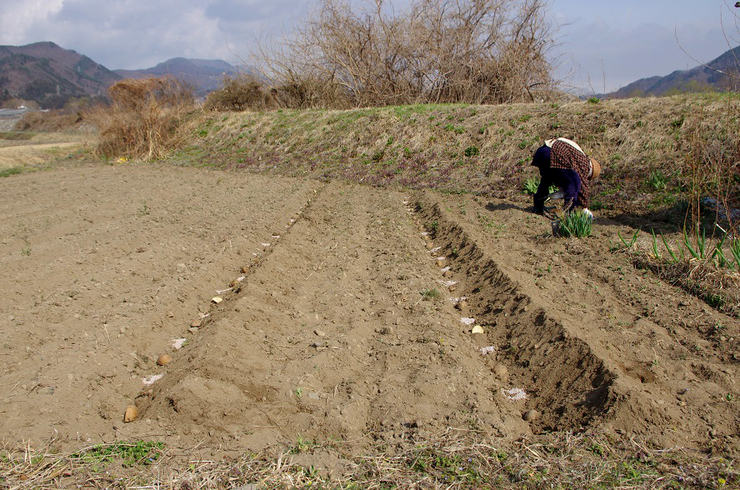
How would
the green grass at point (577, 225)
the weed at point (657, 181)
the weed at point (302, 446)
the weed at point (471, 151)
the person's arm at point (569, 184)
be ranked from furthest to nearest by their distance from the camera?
1. the weed at point (471, 151)
2. the weed at point (657, 181)
3. the person's arm at point (569, 184)
4. the green grass at point (577, 225)
5. the weed at point (302, 446)

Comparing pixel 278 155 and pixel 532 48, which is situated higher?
pixel 532 48

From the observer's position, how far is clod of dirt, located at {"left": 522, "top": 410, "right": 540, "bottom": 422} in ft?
10.3

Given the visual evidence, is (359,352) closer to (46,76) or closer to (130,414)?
(130,414)

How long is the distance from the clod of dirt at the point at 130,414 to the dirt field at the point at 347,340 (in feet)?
0.14

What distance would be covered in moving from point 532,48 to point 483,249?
48.3 ft

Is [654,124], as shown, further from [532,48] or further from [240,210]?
[532,48]

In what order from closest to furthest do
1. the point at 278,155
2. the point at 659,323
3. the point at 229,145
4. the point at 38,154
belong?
the point at 659,323 → the point at 278,155 → the point at 229,145 → the point at 38,154

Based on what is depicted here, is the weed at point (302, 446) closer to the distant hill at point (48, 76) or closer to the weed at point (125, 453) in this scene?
the weed at point (125, 453)

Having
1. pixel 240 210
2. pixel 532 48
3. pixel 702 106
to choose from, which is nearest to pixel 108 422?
pixel 240 210

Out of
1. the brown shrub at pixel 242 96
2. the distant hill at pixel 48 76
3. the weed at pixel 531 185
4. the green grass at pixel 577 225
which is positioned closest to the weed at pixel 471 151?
the weed at pixel 531 185

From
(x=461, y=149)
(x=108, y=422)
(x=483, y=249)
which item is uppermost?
(x=461, y=149)

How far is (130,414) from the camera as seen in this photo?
3119 mm

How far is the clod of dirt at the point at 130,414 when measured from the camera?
122 inches

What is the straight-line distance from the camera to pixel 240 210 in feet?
27.4
